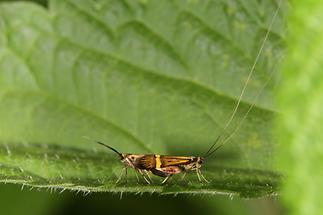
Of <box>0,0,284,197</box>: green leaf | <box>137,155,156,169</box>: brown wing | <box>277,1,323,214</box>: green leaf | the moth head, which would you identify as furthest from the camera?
<box>0,0,284,197</box>: green leaf

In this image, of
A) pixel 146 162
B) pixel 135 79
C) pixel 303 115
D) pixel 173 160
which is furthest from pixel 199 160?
pixel 303 115

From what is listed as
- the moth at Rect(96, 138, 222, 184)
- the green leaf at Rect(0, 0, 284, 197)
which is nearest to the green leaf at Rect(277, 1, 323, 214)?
the green leaf at Rect(0, 0, 284, 197)

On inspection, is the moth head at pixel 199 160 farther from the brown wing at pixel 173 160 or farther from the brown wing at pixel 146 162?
the brown wing at pixel 146 162

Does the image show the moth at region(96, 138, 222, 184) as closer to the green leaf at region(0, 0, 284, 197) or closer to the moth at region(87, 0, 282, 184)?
the moth at region(87, 0, 282, 184)

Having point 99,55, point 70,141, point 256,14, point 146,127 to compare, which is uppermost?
point 256,14

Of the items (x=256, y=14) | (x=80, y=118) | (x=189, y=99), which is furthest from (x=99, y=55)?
(x=256, y=14)

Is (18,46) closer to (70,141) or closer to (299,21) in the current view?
(70,141)

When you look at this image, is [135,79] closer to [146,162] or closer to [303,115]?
[146,162]
